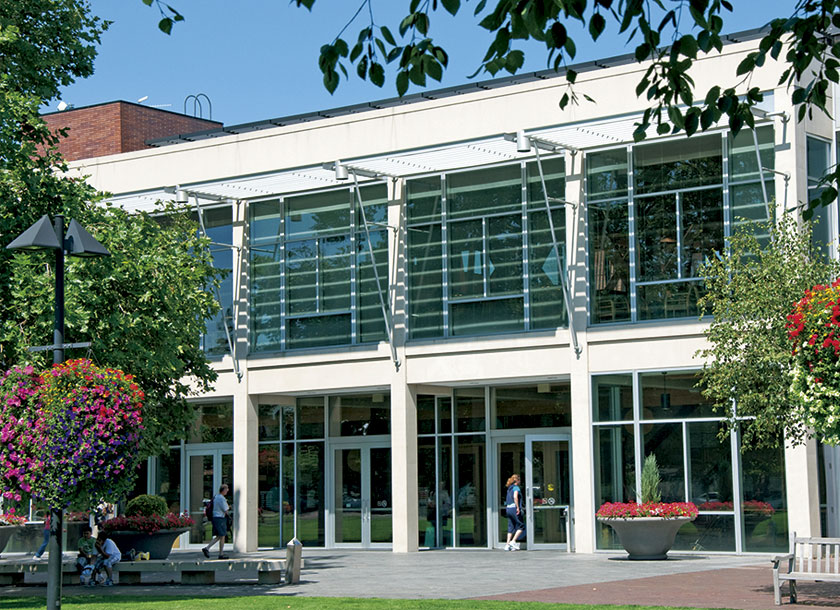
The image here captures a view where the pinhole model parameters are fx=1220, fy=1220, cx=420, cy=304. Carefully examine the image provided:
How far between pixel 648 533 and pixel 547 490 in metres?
4.49

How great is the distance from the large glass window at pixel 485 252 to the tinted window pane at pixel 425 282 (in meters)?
0.02

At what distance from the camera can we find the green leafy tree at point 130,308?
17875 mm

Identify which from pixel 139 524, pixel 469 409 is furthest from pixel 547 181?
pixel 139 524

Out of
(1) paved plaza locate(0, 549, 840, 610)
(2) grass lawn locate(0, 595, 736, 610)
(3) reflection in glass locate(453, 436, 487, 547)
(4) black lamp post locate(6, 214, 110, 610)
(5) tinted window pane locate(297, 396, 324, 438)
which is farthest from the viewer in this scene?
(5) tinted window pane locate(297, 396, 324, 438)

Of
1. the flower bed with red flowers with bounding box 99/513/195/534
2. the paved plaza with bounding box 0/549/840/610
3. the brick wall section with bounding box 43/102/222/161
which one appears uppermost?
the brick wall section with bounding box 43/102/222/161

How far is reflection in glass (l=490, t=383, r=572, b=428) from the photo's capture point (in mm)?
27094

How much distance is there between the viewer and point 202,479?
1260 inches

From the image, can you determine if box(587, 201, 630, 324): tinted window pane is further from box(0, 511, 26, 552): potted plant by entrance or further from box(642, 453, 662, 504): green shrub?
box(0, 511, 26, 552): potted plant by entrance

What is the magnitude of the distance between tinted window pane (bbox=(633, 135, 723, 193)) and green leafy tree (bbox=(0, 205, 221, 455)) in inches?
364

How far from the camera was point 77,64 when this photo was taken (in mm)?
20828

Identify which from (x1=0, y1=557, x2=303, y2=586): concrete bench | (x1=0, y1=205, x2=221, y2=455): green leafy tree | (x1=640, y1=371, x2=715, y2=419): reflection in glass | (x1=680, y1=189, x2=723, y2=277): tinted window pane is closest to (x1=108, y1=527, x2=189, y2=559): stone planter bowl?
(x1=0, y1=205, x2=221, y2=455): green leafy tree

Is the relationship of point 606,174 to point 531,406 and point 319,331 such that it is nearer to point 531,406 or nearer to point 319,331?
point 531,406

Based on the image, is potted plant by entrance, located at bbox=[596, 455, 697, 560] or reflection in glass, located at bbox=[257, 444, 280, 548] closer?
potted plant by entrance, located at bbox=[596, 455, 697, 560]

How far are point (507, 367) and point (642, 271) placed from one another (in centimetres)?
372
